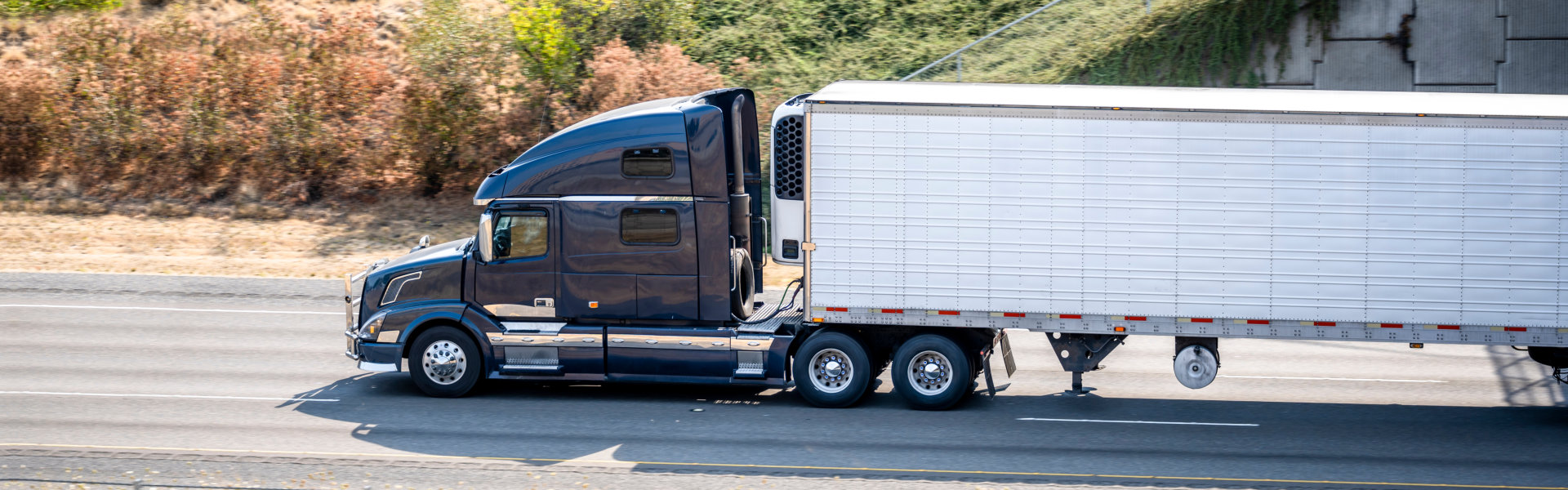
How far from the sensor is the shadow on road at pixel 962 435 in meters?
11.0

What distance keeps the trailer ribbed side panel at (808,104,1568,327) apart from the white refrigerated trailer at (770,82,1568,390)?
0.02m

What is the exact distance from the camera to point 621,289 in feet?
43.2

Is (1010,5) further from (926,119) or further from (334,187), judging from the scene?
(926,119)

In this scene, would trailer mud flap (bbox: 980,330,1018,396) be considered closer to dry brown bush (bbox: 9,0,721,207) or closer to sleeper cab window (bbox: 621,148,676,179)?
sleeper cab window (bbox: 621,148,676,179)

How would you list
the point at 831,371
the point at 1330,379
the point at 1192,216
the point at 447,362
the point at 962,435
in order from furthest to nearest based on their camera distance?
the point at 1330,379
the point at 447,362
the point at 831,371
the point at 962,435
the point at 1192,216

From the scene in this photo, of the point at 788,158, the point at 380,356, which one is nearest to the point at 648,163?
the point at 788,158

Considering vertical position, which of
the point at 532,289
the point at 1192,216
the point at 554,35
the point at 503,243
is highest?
the point at 554,35

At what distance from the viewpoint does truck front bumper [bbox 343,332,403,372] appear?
44.1 ft

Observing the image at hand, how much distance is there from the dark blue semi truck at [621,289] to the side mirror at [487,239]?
20mm

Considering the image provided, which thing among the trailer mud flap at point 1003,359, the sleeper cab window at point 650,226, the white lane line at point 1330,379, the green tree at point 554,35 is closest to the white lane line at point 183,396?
the sleeper cab window at point 650,226

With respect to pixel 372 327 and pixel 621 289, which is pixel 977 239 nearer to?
pixel 621 289

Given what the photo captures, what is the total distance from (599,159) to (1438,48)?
18916 mm

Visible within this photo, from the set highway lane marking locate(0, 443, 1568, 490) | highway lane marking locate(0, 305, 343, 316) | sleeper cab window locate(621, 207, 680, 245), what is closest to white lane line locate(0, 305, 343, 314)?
highway lane marking locate(0, 305, 343, 316)

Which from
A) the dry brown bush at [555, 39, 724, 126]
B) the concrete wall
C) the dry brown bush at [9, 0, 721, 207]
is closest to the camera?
the concrete wall
